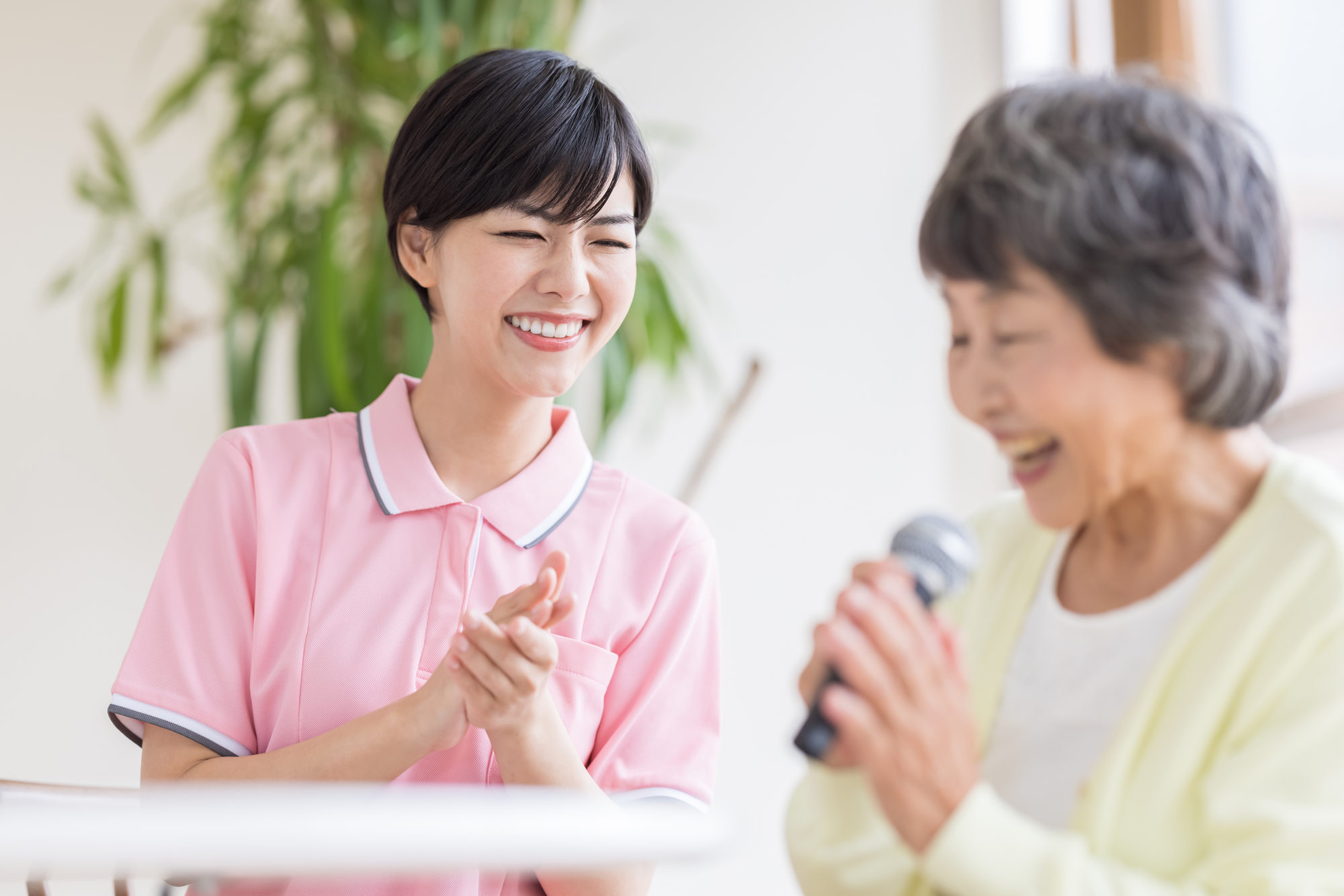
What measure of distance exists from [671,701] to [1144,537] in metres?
0.53

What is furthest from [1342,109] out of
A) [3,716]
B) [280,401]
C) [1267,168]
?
[3,716]

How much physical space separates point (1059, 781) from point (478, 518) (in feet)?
2.11

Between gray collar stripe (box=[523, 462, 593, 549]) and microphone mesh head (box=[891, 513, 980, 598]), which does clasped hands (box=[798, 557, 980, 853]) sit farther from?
gray collar stripe (box=[523, 462, 593, 549])

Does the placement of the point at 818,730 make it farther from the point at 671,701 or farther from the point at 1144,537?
the point at 671,701

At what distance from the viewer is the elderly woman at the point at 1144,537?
2.38 ft

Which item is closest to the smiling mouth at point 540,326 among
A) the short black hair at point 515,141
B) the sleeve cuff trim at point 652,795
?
the short black hair at point 515,141

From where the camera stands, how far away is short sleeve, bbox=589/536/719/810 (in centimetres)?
118

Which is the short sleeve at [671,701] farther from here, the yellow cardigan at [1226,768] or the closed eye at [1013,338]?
the closed eye at [1013,338]

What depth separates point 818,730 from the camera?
73 cm

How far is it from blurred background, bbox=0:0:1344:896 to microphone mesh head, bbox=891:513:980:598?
4.78 ft

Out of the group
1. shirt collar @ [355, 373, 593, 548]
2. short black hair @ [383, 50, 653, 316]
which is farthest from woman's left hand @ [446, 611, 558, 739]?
short black hair @ [383, 50, 653, 316]

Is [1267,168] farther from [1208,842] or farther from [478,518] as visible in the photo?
[478,518]

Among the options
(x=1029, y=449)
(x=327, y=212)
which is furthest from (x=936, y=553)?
(x=327, y=212)

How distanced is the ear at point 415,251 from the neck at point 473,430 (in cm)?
9
